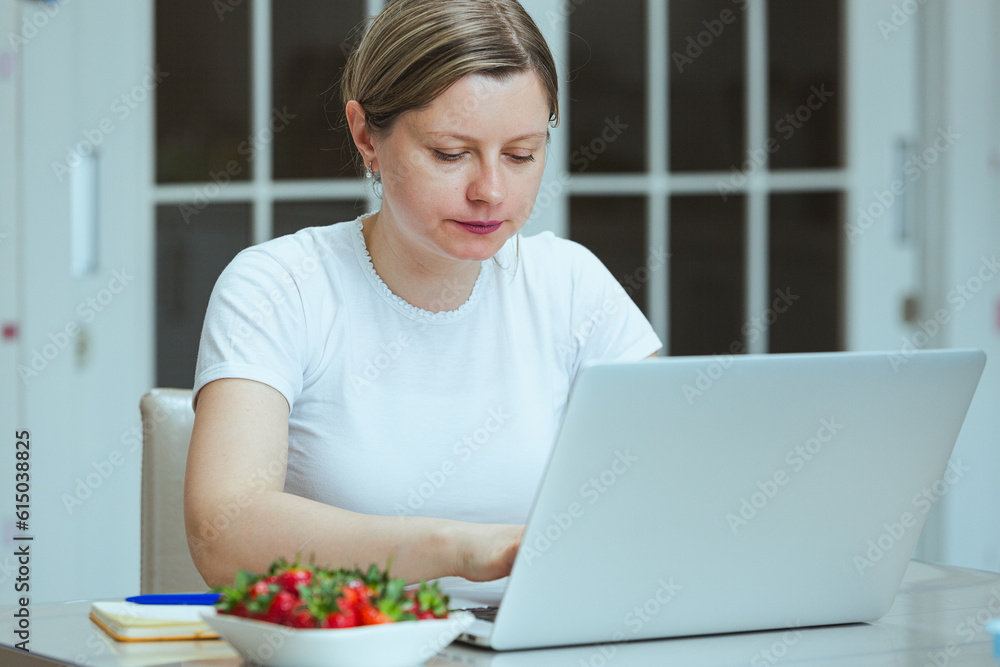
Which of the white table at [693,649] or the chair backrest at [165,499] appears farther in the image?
the chair backrest at [165,499]

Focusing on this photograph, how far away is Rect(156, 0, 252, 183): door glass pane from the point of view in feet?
7.82

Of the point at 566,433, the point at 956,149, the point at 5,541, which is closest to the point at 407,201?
the point at 566,433

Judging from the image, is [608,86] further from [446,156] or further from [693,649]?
[693,649]

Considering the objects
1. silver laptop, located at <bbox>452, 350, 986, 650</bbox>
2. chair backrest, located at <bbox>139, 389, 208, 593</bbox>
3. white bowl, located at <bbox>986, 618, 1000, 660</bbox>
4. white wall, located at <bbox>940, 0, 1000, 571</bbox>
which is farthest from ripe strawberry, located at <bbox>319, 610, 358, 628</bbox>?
white wall, located at <bbox>940, 0, 1000, 571</bbox>

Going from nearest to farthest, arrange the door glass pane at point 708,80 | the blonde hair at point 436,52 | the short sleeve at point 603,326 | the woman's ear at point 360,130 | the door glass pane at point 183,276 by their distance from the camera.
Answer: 1. the blonde hair at point 436,52
2. the woman's ear at point 360,130
3. the short sleeve at point 603,326
4. the door glass pane at point 708,80
5. the door glass pane at point 183,276

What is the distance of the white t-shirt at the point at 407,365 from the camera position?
1121 mm

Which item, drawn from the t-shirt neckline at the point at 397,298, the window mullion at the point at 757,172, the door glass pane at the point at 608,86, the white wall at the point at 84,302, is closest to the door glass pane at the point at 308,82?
the white wall at the point at 84,302

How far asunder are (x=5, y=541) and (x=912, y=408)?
2.13 m

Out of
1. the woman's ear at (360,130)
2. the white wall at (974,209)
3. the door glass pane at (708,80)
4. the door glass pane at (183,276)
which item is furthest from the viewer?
the door glass pane at (183,276)

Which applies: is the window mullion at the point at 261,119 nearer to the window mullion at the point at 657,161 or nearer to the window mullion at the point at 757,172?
the window mullion at the point at 657,161

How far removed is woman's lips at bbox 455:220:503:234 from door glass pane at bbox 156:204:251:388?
1456mm

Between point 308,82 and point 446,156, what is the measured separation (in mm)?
1421

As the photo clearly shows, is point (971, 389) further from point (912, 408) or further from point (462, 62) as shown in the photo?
point (462, 62)

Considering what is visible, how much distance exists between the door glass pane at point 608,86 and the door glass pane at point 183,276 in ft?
2.67
